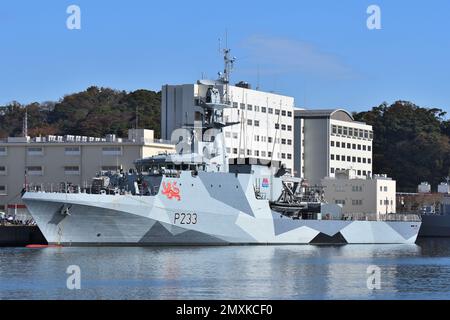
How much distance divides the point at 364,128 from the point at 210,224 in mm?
41114

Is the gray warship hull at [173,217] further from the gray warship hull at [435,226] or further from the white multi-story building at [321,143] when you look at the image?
the white multi-story building at [321,143]

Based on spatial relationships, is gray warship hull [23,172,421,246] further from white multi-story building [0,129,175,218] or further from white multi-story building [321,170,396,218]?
white multi-story building [321,170,396,218]

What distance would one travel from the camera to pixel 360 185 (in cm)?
7325

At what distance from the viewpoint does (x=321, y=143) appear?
270 feet

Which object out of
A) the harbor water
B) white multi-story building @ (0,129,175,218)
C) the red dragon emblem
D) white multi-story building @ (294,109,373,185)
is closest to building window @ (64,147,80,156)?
white multi-story building @ (0,129,175,218)

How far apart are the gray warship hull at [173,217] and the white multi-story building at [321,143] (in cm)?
2801

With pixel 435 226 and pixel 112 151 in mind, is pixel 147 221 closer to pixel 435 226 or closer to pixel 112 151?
pixel 112 151

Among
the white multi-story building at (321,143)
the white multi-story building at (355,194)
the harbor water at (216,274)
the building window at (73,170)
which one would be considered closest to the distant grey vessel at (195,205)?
the harbor water at (216,274)

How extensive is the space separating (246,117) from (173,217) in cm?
2680

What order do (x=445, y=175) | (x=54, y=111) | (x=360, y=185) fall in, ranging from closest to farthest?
1. (x=360, y=185)
2. (x=445, y=175)
3. (x=54, y=111)

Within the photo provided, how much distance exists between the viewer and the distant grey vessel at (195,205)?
45.8 meters

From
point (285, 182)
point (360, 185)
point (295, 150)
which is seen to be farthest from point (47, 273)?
point (295, 150)

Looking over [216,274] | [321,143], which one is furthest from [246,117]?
[216,274]
